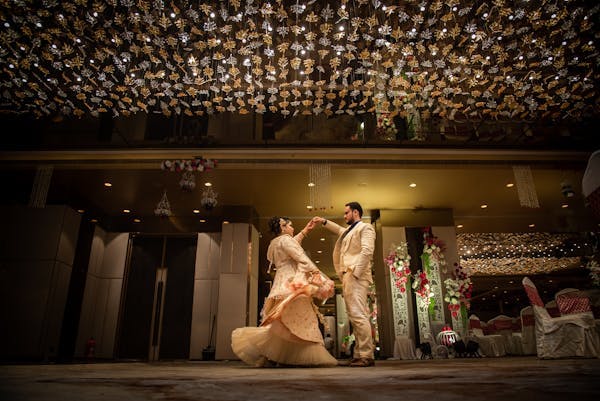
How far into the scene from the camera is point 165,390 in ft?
4.89

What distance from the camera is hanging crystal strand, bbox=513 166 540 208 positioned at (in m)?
7.59

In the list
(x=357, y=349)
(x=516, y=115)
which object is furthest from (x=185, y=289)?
(x=516, y=115)

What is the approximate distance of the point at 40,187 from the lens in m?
7.40

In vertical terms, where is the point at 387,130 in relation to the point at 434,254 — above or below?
above

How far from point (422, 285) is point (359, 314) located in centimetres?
579

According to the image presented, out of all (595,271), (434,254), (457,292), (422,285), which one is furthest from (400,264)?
(595,271)

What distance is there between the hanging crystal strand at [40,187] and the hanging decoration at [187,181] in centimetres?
261

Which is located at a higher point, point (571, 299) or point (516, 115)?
point (516, 115)

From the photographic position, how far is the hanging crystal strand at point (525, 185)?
299 inches

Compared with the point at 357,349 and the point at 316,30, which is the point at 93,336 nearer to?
the point at 357,349

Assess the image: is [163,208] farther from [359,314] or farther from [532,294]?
[532,294]

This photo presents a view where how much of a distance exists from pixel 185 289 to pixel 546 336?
781cm

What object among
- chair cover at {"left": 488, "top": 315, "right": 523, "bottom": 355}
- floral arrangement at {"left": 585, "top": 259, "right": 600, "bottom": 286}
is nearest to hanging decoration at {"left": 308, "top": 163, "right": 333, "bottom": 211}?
chair cover at {"left": 488, "top": 315, "right": 523, "bottom": 355}

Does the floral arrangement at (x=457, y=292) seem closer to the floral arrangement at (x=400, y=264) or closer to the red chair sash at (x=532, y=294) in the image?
the floral arrangement at (x=400, y=264)
